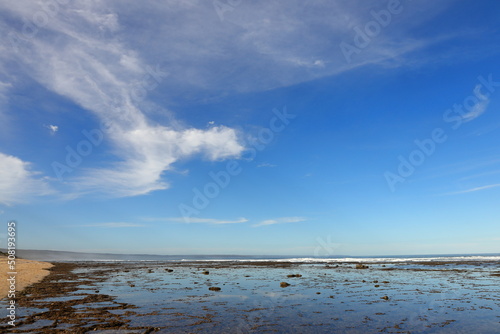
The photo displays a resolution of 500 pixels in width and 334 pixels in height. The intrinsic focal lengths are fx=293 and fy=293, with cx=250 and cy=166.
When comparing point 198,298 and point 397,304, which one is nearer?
point 397,304

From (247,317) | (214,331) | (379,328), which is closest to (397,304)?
(379,328)

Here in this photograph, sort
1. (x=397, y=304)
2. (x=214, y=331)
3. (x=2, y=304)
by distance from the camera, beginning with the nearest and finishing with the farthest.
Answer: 1. (x=214, y=331)
2. (x=2, y=304)
3. (x=397, y=304)

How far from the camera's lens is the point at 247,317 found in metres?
18.0

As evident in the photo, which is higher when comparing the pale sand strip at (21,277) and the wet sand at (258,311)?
the pale sand strip at (21,277)

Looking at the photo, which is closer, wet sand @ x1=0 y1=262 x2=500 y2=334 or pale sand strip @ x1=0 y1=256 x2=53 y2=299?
wet sand @ x1=0 y1=262 x2=500 y2=334

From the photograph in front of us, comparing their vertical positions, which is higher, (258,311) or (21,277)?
(21,277)

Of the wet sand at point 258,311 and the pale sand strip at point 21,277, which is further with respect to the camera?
the pale sand strip at point 21,277

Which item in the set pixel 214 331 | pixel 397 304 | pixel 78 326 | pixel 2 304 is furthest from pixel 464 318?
pixel 2 304

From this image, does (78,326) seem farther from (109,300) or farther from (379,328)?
(379,328)

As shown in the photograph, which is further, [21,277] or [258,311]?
[21,277]

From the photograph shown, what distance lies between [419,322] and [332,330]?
558 cm

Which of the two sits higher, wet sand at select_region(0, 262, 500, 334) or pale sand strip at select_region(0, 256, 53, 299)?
pale sand strip at select_region(0, 256, 53, 299)

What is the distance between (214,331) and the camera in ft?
48.9

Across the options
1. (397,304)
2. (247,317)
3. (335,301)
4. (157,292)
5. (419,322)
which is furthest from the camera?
(157,292)
